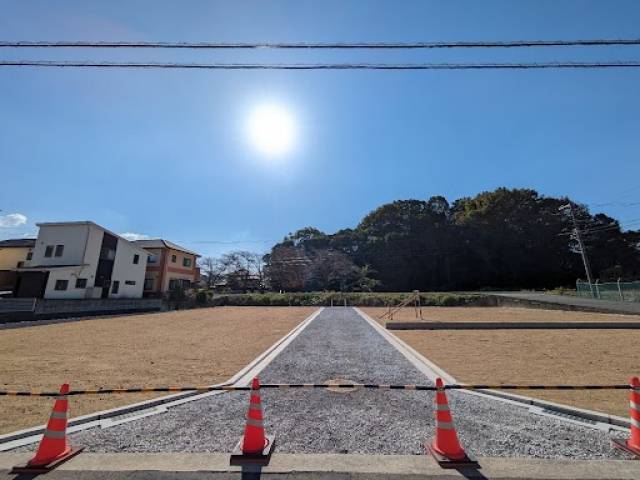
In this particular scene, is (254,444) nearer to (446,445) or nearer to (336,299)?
(446,445)

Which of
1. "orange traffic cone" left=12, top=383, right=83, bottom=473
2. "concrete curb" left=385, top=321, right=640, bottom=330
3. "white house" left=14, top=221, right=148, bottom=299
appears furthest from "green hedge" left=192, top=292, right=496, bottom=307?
"orange traffic cone" left=12, top=383, right=83, bottom=473

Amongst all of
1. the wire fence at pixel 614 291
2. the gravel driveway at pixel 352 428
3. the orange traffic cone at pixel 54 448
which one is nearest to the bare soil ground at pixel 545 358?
the gravel driveway at pixel 352 428

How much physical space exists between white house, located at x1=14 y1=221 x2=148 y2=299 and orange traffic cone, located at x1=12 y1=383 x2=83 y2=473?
26.1 m

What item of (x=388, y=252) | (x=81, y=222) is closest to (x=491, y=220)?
(x=388, y=252)

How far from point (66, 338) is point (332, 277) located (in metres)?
35.6

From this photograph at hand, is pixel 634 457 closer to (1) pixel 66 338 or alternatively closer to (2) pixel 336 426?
(2) pixel 336 426

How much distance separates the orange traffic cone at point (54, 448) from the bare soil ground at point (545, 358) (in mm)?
5691

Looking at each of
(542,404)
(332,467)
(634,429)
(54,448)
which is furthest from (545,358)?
(54,448)

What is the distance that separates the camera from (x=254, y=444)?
3061 mm

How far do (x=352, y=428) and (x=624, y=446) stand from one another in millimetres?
2734

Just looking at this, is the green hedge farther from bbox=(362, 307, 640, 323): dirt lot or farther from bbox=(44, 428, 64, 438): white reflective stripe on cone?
bbox=(44, 428, 64, 438): white reflective stripe on cone

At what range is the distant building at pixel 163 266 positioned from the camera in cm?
3403

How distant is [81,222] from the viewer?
24766 mm

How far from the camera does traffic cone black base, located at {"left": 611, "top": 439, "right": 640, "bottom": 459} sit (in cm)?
303
